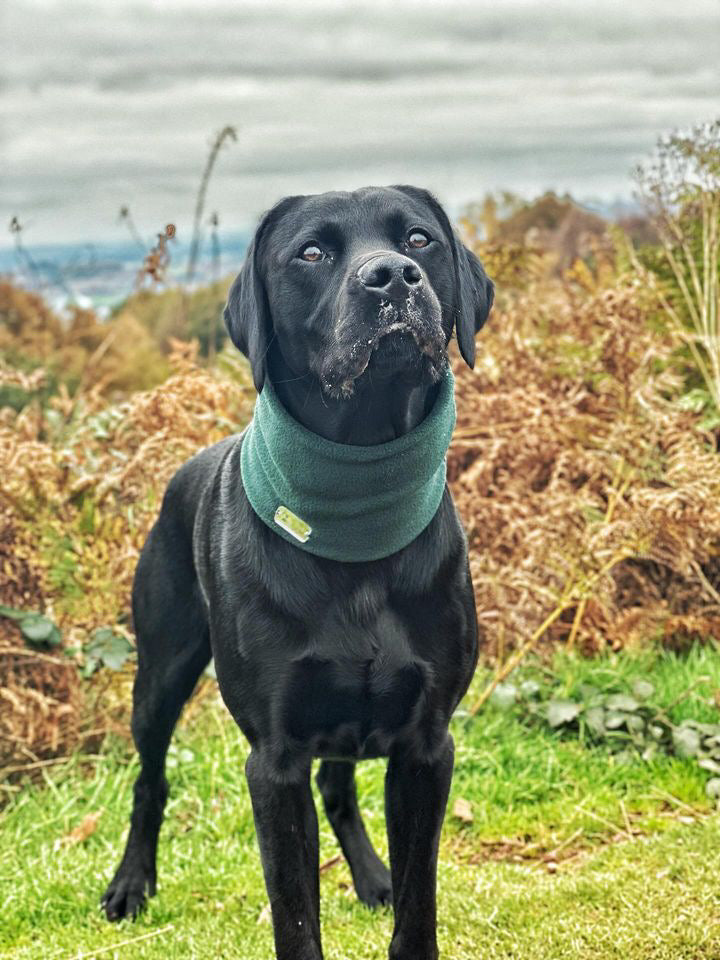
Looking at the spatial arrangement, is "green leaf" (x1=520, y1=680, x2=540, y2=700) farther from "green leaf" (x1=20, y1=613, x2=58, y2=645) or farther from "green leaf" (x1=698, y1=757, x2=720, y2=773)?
"green leaf" (x1=20, y1=613, x2=58, y2=645)

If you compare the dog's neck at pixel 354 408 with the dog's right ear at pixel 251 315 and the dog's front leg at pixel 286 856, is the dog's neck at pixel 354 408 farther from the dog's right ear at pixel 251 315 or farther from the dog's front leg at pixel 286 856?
the dog's front leg at pixel 286 856

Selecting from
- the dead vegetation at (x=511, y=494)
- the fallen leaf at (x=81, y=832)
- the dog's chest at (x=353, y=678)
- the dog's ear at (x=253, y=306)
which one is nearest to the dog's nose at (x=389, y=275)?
the dog's ear at (x=253, y=306)

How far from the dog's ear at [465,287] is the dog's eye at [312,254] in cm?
35

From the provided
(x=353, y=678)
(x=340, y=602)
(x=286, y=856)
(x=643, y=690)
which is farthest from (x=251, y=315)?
(x=643, y=690)

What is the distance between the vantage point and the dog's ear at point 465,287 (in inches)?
120

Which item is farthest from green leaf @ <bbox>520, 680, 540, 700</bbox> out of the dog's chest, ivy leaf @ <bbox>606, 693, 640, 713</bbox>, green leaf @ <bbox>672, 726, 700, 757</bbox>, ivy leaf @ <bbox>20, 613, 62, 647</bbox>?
the dog's chest

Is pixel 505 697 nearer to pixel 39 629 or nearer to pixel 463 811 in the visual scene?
pixel 463 811

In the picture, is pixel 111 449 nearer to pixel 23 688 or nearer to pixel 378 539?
pixel 23 688

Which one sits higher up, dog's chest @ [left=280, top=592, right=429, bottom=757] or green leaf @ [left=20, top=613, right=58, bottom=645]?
dog's chest @ [left=280, top=592, right=429, bottom=757]

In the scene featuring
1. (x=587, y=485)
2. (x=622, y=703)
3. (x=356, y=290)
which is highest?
(x=356, y=290)

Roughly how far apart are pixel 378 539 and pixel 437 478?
0.23m

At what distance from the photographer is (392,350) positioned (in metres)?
2.71

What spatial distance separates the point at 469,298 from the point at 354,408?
18.2 inches

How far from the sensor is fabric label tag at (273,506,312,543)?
2908mm
